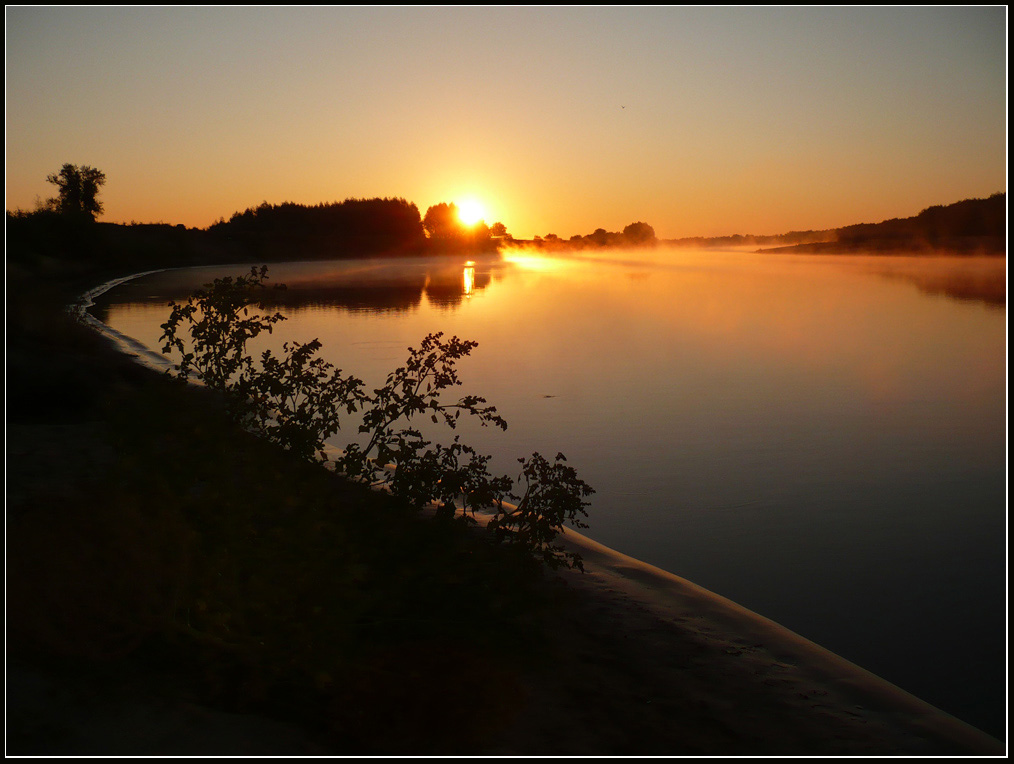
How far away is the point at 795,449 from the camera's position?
9.30m

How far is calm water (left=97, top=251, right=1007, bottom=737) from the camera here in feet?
17.6

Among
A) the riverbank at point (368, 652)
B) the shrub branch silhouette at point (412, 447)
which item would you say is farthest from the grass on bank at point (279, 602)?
the shrub branch silhouette at point (412, 447)

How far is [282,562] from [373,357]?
11.9 meters

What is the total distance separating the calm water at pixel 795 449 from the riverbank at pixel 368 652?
0.72m

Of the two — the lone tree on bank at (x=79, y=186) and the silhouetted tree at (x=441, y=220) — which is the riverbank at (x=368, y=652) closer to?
the lone tree on bank at (x=79, y=186)

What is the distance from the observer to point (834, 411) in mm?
11469

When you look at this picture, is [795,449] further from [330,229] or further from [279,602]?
[330,229]

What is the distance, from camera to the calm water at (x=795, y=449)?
5.37 m

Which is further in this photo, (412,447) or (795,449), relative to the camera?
(795,449)

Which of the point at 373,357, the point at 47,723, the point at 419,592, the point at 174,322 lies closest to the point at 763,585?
the point at 419,592

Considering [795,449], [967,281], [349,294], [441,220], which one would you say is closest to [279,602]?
[795,449]

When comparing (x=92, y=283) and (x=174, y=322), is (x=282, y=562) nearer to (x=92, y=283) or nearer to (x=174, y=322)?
(x=174, y=322)

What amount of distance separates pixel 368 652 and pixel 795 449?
664cm

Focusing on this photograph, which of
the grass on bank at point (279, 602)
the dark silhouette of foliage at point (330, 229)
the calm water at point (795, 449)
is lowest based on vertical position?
the calm water at point (795, 449)
